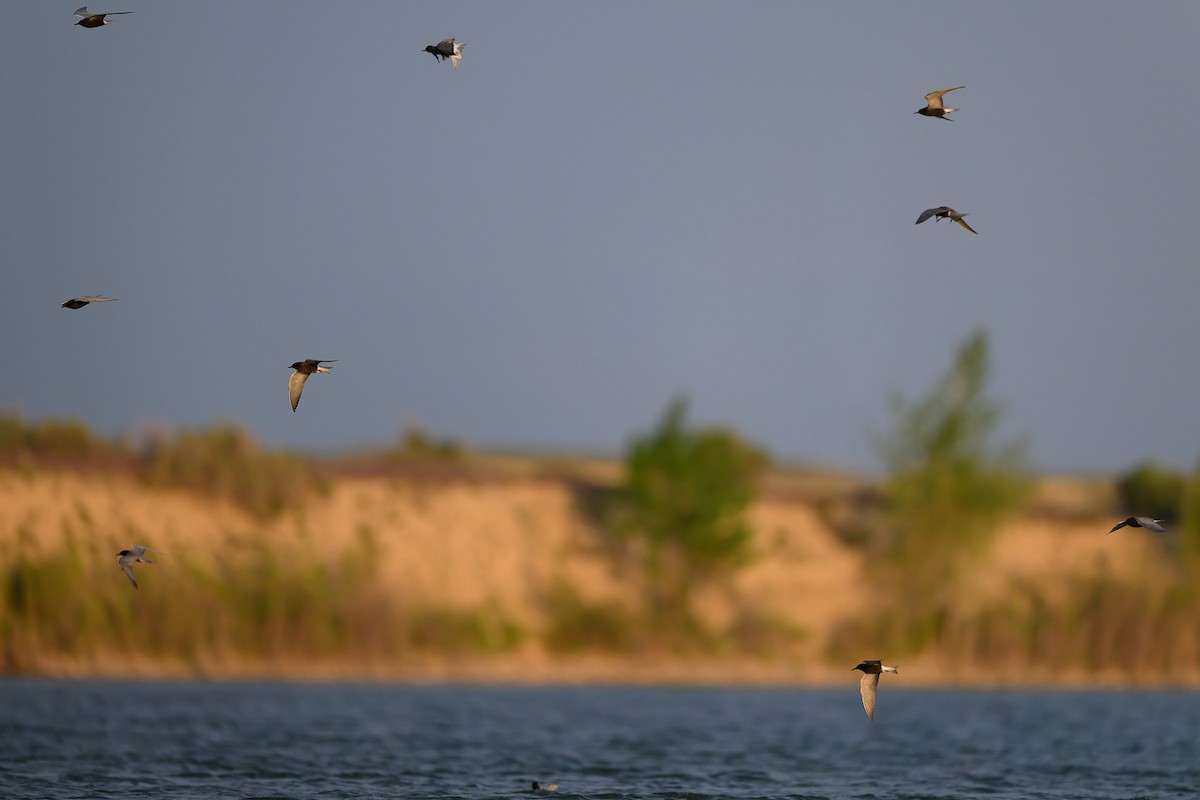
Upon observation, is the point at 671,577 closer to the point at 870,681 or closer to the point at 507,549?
the point at 507,549

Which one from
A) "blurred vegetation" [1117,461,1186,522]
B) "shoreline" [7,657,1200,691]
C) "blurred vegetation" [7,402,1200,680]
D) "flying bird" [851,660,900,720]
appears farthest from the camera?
"blurred vegetation" [1117,461,1186,522]

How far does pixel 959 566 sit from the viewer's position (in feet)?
202

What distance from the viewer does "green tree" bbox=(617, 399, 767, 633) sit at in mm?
63000

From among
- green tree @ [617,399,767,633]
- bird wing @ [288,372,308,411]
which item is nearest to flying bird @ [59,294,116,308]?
bird wing @ [288,372,308,411]

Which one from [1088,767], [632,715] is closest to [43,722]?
[632,715]

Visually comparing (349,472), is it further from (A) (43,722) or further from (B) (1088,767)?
(B) (1088,767)

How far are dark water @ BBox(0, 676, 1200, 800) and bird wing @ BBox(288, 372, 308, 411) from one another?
6.62m

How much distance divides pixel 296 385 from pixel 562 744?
13528 mm

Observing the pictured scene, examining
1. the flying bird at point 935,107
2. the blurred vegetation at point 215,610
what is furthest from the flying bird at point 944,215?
the blurred vegetation at point 215,610

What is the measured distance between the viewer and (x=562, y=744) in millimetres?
36938

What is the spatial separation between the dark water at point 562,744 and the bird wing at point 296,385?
21.7ft

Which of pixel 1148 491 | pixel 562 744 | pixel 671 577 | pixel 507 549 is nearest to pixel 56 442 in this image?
pixel 507 549

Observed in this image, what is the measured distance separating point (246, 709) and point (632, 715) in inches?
398

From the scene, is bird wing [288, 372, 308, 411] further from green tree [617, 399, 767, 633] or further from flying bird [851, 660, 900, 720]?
green tree [617, 399, 767, 633]
